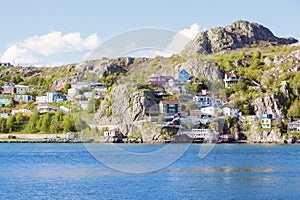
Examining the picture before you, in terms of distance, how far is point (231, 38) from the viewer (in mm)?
101000

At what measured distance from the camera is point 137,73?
51.8 metres

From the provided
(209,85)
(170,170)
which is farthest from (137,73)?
(170,170)

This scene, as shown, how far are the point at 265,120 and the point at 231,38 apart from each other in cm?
4332

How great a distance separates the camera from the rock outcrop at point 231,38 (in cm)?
9793

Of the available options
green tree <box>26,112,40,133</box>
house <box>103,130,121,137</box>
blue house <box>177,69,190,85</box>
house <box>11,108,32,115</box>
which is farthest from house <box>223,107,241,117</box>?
house <box>11,108,32,115</box>

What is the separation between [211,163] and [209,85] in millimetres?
43356

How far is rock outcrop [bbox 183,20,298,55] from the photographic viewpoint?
9793 cm

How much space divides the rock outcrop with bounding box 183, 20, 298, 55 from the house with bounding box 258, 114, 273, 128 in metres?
31.3

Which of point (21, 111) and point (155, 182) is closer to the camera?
point (155, 182)

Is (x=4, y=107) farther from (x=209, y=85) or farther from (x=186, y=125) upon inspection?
(x=186, y=125)

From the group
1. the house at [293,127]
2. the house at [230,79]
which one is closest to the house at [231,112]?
the house at [293,127]

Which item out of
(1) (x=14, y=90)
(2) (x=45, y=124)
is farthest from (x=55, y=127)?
(1) (x=14, y=90)

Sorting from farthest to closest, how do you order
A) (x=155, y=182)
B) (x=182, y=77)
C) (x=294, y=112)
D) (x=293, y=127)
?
(x=294, y=112)
(x=182, y=77)
(x=293, y=127)
(x=155, y=182)

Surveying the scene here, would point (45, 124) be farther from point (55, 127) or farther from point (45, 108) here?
point (45, 108)
